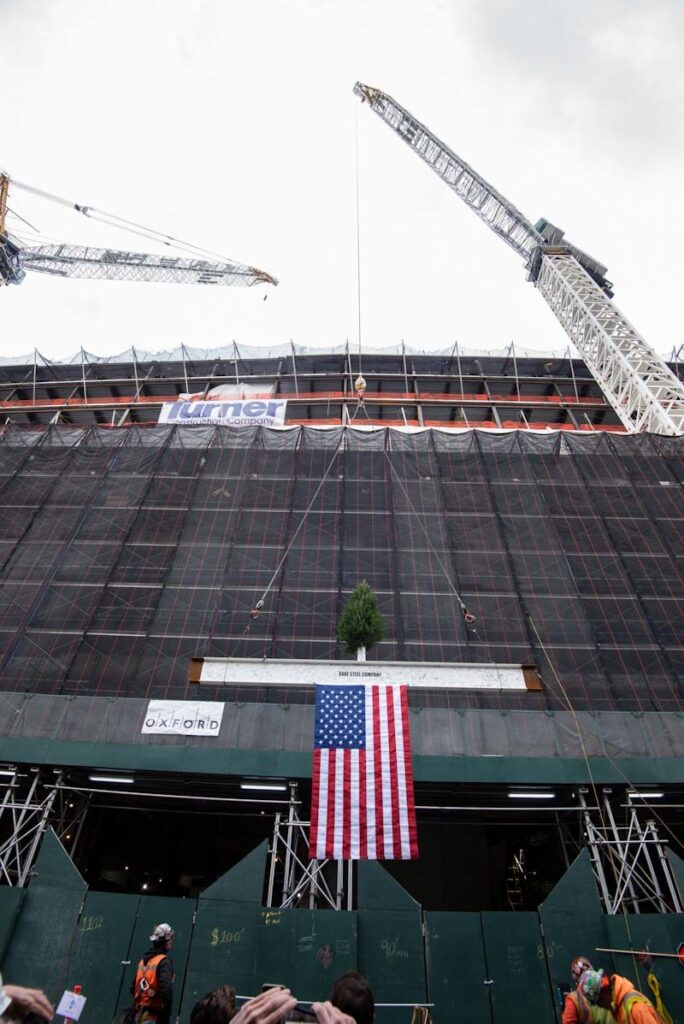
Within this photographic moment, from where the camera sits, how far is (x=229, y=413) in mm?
28203

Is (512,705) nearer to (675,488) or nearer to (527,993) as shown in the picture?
(527,993)

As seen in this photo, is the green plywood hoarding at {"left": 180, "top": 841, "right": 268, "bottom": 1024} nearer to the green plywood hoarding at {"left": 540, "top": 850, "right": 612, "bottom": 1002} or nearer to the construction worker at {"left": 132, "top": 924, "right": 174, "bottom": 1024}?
the construction worker at {"left": 132, "top": 924, "right": 174, "bottom": 1024}

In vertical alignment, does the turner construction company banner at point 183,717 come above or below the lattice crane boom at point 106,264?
below

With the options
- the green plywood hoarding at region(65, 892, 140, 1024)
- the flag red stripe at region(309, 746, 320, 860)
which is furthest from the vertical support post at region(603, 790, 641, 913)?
the green plywood hoarding at region(65, 892, 140, 1024)

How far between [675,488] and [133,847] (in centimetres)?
1979

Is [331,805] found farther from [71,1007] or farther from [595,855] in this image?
[595,855]

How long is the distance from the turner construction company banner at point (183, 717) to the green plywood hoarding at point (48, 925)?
7.83 ft

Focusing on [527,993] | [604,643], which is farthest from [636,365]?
[527,993]

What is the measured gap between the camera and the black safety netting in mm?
13797

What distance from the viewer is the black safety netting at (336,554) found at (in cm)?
1380

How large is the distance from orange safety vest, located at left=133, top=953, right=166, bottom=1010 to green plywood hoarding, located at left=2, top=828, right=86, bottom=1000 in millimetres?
3804

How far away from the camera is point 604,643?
46.7ft

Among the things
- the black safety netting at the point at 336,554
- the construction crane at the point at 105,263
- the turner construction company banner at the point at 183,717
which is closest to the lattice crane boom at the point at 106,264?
the construction crane at the point at 105,263

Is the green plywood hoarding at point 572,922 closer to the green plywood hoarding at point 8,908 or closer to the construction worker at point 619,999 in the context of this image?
the construction worker at point 619,999
